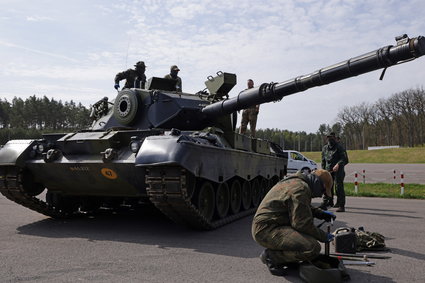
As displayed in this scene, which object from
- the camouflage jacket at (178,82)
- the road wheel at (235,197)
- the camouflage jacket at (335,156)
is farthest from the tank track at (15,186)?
the camouflage jacket at (335,156)

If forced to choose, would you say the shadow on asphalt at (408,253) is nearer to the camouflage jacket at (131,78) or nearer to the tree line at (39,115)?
the camouflage jacket at (131,78)

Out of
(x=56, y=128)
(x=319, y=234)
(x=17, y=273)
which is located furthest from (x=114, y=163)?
(x=56, y=128)

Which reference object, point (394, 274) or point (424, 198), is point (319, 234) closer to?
point (394, 274)

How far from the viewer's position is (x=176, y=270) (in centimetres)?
497

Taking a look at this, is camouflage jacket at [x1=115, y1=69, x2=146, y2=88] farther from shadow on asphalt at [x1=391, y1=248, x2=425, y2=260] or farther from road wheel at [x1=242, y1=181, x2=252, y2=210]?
shadow on asphalt at [x1=391, y1=248, x2=425, y2=260]

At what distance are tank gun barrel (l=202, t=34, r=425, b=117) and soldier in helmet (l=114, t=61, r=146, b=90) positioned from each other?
2236mm

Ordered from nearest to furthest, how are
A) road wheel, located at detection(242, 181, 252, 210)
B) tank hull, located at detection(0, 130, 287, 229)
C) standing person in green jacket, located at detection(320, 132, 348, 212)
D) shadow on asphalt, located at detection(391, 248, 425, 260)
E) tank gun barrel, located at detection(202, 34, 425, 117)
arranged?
shadow on asphalt, located at detection(391, 248, 425, 260)
tank gun barrel, located at detection(202, 34, 425, 117)
tank hull, located at detection(0, 130, 287, 229)
road wheel, located at detection(242, 181, 252, 210)
standing person in green jacket, located at detection(320, 132, 348, 212)

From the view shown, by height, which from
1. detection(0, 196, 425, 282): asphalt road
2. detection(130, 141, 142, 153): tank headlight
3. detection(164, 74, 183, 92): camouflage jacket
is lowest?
detection(0, 196, 425, 282): asphalt road

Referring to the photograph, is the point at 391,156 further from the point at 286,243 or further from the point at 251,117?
the point at 286,243

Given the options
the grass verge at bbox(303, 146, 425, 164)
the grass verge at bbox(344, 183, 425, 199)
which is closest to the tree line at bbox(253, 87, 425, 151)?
the grass verge at bbox(303, 146, 425, 164)

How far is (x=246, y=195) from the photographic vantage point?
1009cm

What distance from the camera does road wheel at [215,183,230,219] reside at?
8289 millimetres

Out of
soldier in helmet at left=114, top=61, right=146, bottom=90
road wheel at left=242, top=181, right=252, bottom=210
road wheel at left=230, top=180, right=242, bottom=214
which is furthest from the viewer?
soldier in helmet at left=114, top=61, right=146, bottom=90

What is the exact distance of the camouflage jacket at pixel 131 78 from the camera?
1058 centimetres
